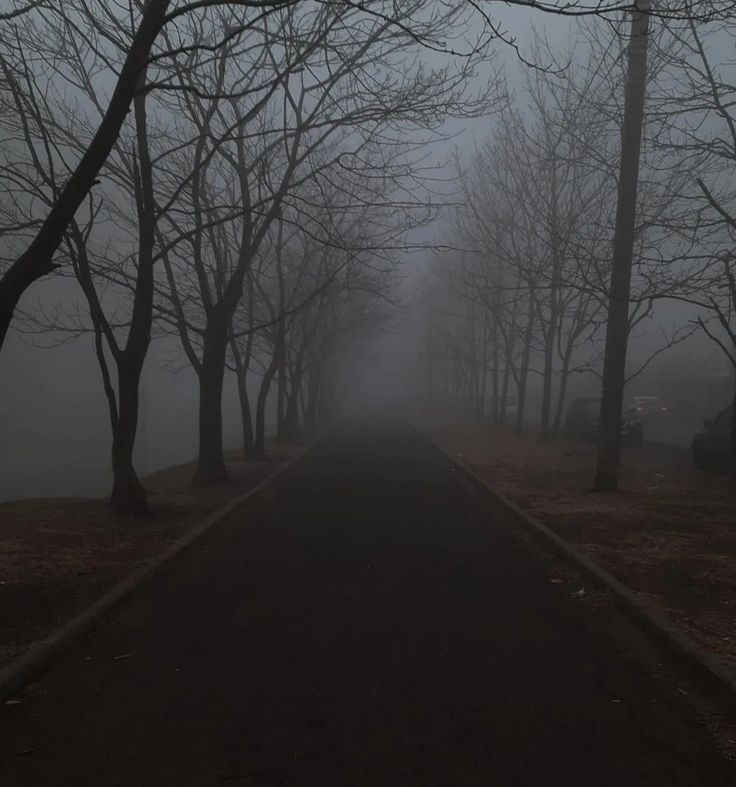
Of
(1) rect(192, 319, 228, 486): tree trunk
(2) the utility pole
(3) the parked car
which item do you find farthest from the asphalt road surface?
(3) the parked car

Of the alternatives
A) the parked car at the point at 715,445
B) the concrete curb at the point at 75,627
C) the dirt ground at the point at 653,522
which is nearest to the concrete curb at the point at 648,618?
the dirt ground at the point at 653,522

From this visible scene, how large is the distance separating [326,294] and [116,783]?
80.3 feet

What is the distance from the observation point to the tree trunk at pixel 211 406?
51.0 ft

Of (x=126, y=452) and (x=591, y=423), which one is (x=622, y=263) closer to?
(x=126, y=452)

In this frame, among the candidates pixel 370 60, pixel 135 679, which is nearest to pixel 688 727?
pixel 135 679

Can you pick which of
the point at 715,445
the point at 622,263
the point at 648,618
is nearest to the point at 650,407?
the point at 715,445

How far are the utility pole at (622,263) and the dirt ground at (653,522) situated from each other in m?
0.77

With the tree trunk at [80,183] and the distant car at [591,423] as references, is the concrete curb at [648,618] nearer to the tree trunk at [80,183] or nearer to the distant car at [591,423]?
the tree trunk at [80,183]

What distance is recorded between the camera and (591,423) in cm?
2631

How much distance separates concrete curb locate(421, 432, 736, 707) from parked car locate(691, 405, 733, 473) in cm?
666

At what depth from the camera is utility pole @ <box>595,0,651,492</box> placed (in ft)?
42.2

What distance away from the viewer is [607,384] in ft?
44.9

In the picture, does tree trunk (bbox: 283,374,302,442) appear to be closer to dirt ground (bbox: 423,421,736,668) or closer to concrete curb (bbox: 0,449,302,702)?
dirt ground (bbox: 423,421,736,668)

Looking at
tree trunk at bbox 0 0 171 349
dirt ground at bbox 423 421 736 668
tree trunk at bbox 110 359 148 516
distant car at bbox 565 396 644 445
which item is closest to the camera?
dirt ground at bbox 423 421 736 668
